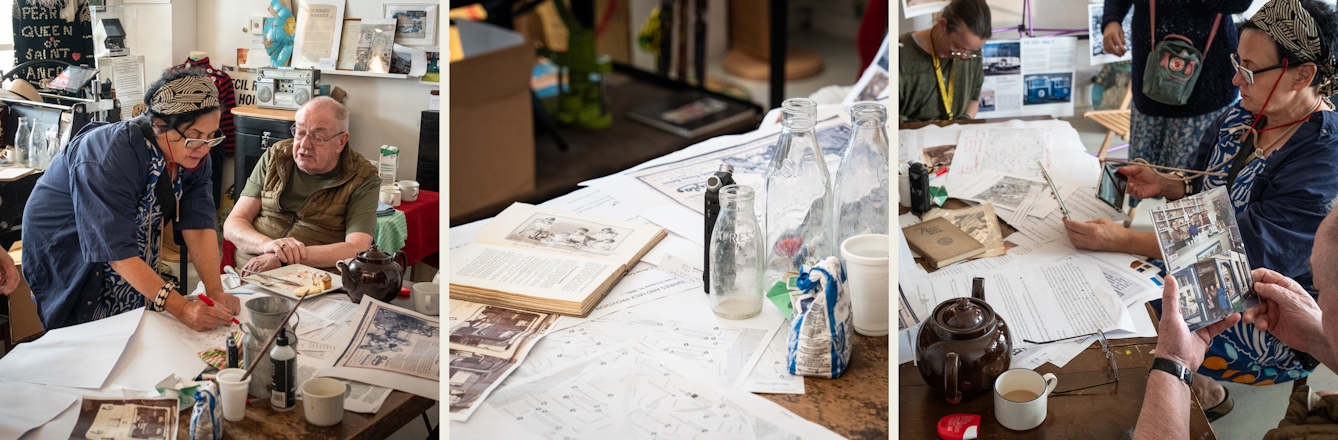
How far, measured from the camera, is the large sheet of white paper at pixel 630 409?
3.99 ft

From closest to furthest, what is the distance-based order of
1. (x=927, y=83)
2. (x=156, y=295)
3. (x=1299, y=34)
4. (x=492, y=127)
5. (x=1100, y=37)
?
(x=156, y=295)
(x=1299, y=34)
(x=927, y=83)
(x=1100, y=37)
(x=492, y=127)

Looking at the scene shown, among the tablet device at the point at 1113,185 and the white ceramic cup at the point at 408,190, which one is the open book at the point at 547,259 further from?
the tablet device at the point at 1113,185

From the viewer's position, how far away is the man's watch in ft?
4.50

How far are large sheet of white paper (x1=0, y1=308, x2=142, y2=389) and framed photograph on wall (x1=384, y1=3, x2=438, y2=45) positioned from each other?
1.82 ft

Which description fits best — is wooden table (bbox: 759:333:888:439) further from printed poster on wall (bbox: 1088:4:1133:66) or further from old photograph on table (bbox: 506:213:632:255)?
printed poster on wall (bbox: 1088:4:1133:66)

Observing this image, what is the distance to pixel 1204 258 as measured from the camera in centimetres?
161

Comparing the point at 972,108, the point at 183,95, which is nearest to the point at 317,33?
the point at 183,95

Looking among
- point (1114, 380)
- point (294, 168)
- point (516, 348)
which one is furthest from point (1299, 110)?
point (294, 168)

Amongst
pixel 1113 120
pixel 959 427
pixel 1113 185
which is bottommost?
pixel 959 427

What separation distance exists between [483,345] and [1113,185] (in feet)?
4.44

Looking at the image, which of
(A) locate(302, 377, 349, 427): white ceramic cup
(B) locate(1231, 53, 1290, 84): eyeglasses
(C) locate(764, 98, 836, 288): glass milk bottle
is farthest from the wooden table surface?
(B) locate(1231, 53, 1290, 84): eyeglasses

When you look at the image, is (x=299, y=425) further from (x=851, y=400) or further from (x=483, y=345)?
(x=851, y=400)

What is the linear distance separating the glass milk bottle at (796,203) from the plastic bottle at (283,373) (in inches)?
29.5

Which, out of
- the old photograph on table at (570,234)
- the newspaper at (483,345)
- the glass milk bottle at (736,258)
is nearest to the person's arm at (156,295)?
the newspaper at (483,345)
